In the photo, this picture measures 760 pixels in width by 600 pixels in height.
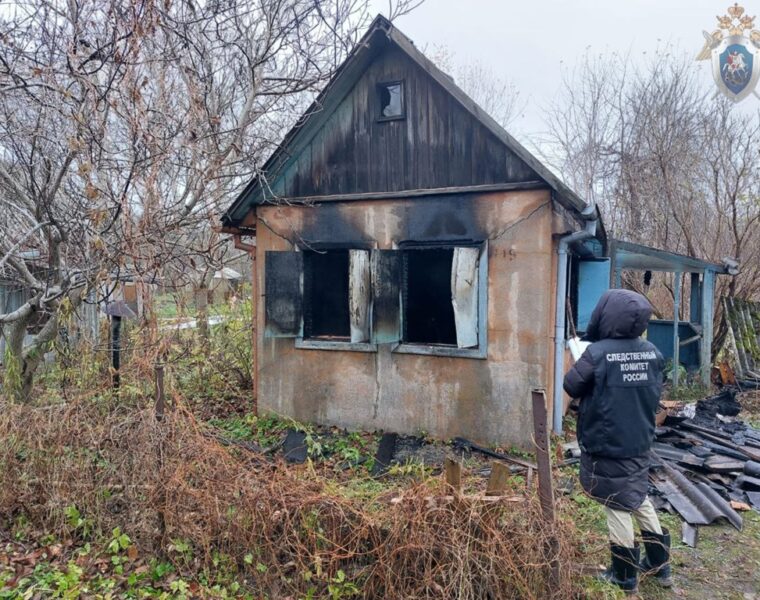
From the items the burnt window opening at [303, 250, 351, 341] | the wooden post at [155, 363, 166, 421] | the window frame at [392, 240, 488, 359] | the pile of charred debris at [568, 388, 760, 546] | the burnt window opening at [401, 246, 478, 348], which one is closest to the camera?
the wooden post at [155, 363, 166, 421]

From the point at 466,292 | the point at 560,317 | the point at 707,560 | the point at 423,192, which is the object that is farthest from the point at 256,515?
the point at 423,192

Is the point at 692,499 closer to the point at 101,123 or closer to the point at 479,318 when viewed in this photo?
the point at 479,318

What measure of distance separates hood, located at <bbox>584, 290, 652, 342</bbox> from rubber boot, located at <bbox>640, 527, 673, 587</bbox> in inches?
58.7

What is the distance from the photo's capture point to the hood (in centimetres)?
362

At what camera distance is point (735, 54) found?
13.9 metres

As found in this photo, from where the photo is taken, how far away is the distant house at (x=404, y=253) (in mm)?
6633

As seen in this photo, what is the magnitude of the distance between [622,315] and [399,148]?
14.7ft

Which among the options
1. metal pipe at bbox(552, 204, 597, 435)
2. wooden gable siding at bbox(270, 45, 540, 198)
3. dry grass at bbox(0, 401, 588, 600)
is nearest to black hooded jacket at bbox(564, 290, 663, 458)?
dry grass at bbox(0, 401, 588, 600)

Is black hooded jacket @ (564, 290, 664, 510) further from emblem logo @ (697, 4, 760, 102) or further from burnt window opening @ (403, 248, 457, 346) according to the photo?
emblem logo @ (697, 4, 760, 102)

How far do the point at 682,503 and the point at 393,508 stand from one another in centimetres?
355

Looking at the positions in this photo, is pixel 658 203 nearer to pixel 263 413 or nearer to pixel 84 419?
pixel 263 413

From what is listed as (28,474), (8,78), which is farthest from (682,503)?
(8,78)

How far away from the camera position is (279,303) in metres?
7.71

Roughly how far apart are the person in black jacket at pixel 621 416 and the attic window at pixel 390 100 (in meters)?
4.66
